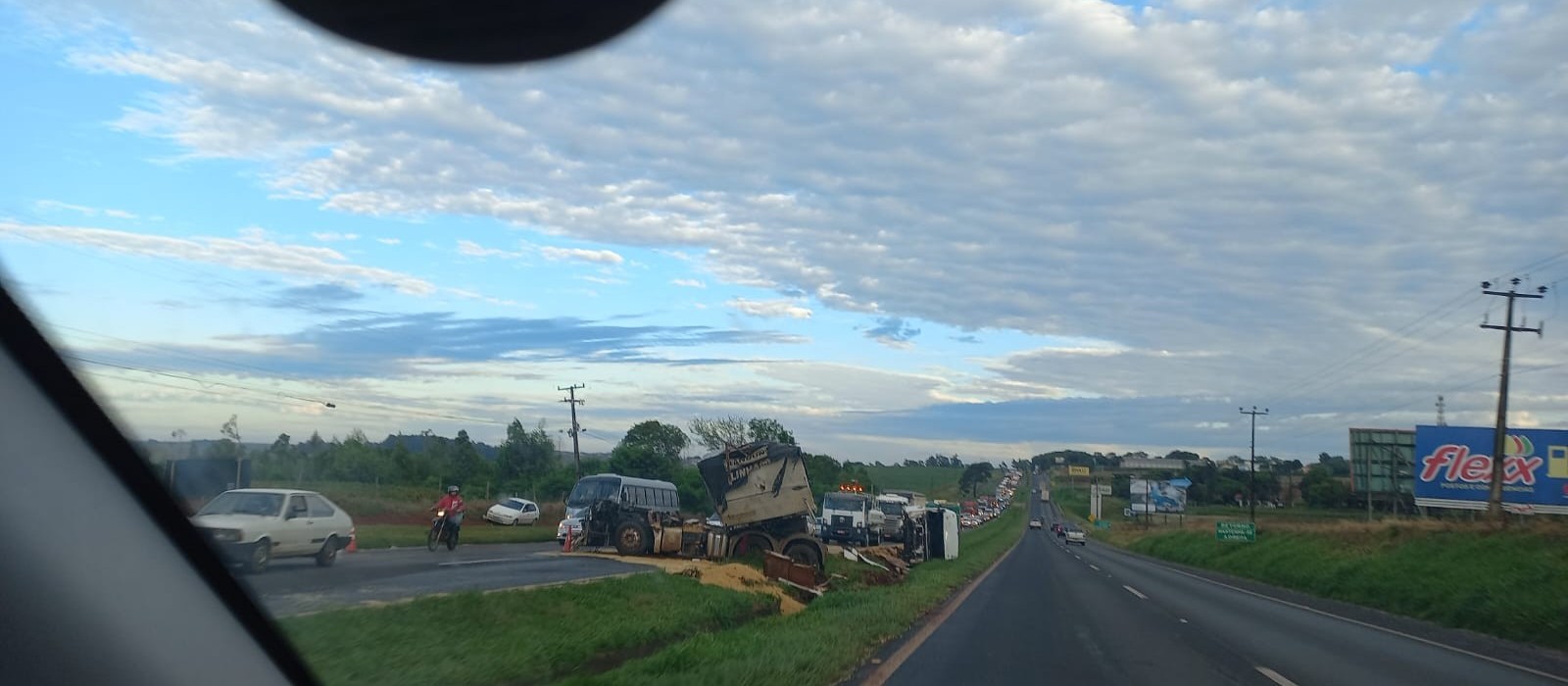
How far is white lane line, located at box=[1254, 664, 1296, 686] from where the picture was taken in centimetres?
1266

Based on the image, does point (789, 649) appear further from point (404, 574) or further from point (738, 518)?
point (738, 518)

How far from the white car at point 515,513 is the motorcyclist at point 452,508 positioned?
42.4 feet

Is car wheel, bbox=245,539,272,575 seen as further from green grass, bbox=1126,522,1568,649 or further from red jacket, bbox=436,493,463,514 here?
green grass, bbox=1126,522,1568,649

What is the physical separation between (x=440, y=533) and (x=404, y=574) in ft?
14.8

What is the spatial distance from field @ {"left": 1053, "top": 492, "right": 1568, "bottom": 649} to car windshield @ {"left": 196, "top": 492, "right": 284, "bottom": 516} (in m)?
19.9

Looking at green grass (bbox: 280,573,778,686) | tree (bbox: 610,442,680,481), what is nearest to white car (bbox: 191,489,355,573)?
green grass (bbox: 280,573,778,686)

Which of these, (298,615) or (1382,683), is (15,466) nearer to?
(298,615)

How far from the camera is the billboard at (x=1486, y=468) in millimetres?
51781

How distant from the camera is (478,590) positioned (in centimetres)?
1441

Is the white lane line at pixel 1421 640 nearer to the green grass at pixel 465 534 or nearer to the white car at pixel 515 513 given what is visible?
the green grass at pixel 465 534

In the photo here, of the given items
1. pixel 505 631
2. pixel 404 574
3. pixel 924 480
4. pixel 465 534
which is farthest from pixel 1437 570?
pixel 924 480

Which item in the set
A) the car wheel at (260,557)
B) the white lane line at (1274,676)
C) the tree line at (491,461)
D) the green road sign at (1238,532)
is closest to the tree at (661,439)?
the tree line at (491,461)

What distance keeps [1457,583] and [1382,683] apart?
1650 cm

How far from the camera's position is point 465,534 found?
32281mm
